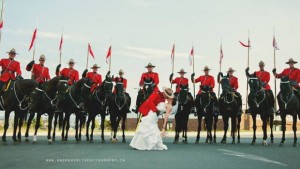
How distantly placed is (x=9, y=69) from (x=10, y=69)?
1.4 inches

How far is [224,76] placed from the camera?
17.6 metres

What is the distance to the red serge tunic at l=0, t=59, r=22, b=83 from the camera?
15.3 meters

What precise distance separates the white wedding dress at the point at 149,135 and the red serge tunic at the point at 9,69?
218 inches

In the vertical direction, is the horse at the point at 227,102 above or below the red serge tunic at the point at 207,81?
below

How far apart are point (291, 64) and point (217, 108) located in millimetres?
3669

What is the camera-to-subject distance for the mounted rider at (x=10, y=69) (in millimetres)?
15289

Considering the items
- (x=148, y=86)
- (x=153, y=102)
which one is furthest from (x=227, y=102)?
(x=153, y=102)

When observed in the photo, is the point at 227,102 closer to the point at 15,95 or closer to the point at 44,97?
the point at 44,97

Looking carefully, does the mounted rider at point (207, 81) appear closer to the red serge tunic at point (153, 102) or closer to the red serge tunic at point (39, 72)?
the red serge tunic at point (153, 102)

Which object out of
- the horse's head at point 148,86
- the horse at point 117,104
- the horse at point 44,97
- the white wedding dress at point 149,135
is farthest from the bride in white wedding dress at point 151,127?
the horse at point 117,104

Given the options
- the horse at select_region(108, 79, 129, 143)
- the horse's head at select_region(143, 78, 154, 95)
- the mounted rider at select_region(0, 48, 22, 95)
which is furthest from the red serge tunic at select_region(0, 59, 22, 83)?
the horse's head at select_region(143, 78, 154, 95)

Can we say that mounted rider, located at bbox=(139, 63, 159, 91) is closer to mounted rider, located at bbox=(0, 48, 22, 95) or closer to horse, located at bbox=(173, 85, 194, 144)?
horse, located at bbox=(173, 85, 194, 144)

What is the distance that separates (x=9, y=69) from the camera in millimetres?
15562

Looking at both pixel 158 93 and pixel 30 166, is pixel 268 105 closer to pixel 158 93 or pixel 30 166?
pixel 158 93
